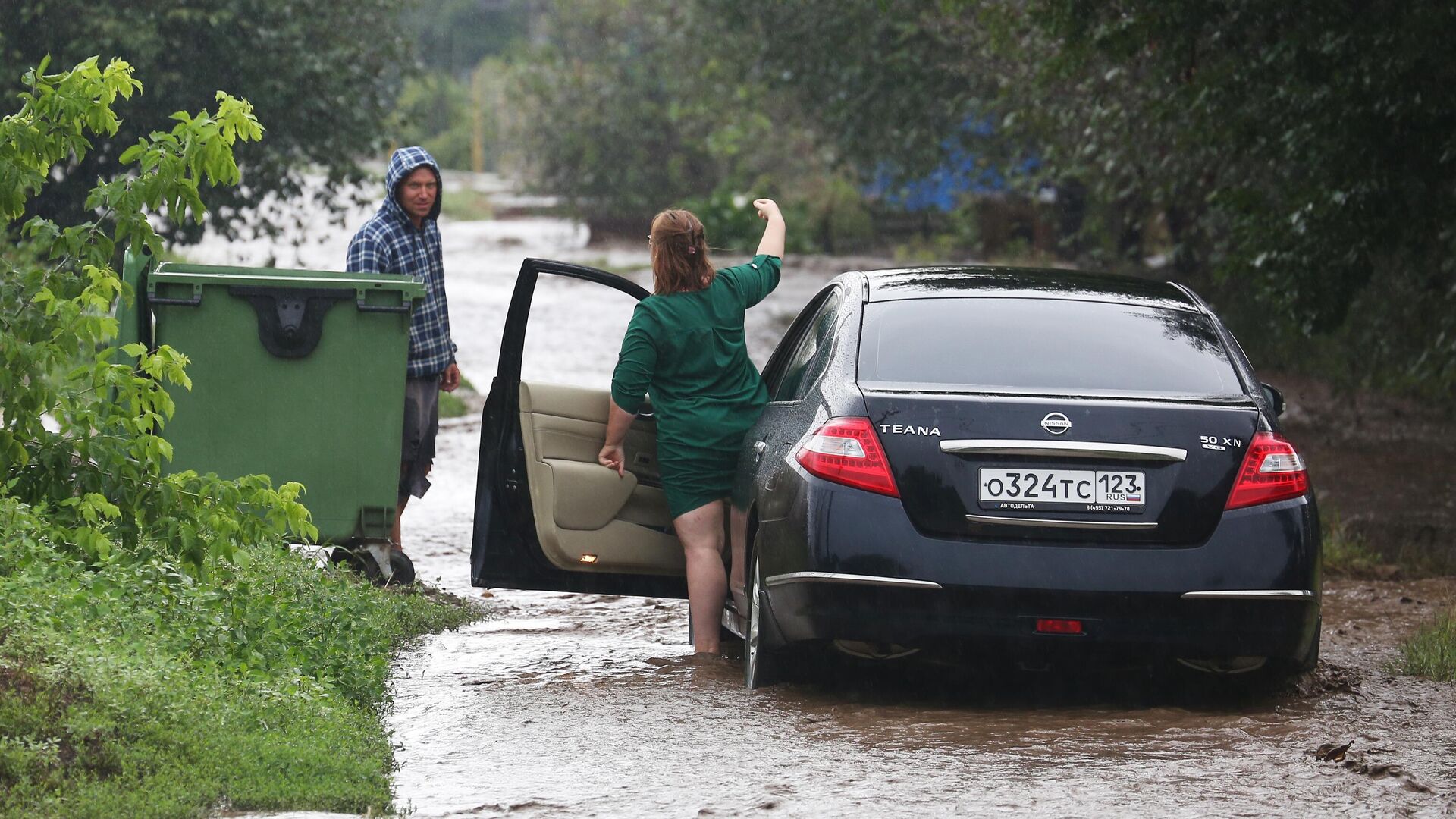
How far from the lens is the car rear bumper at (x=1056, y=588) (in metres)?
5.34

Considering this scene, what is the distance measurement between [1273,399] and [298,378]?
378 centimetres

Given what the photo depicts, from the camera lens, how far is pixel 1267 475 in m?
5.48

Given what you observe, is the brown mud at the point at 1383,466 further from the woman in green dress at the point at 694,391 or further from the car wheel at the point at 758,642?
the car wheel at the point at 758,642

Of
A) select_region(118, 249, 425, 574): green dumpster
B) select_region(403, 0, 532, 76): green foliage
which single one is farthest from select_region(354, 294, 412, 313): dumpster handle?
select_region(403, 0, 532, 76): green foliage

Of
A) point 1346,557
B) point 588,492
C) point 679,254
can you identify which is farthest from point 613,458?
point 1346,557

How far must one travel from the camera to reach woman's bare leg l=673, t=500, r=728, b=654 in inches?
257

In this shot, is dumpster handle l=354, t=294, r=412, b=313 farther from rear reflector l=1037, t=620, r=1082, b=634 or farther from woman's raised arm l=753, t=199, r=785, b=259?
rear reflector l=1037, t=620, r=1082, b=634

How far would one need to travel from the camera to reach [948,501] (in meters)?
5.38

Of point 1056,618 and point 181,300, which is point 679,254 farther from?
point 181,300

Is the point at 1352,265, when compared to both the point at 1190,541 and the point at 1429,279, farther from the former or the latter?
the point at 1190,541

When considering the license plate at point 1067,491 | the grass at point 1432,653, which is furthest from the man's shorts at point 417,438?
the grass at point 1432,653

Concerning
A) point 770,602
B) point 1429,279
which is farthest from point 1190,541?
point 1429,279

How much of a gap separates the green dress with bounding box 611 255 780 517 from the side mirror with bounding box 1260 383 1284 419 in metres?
1.75

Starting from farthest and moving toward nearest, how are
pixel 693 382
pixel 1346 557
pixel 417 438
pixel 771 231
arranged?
pixel 1346 557 < pixel 417 438 < pixel 771 231 < pixel 693 382
